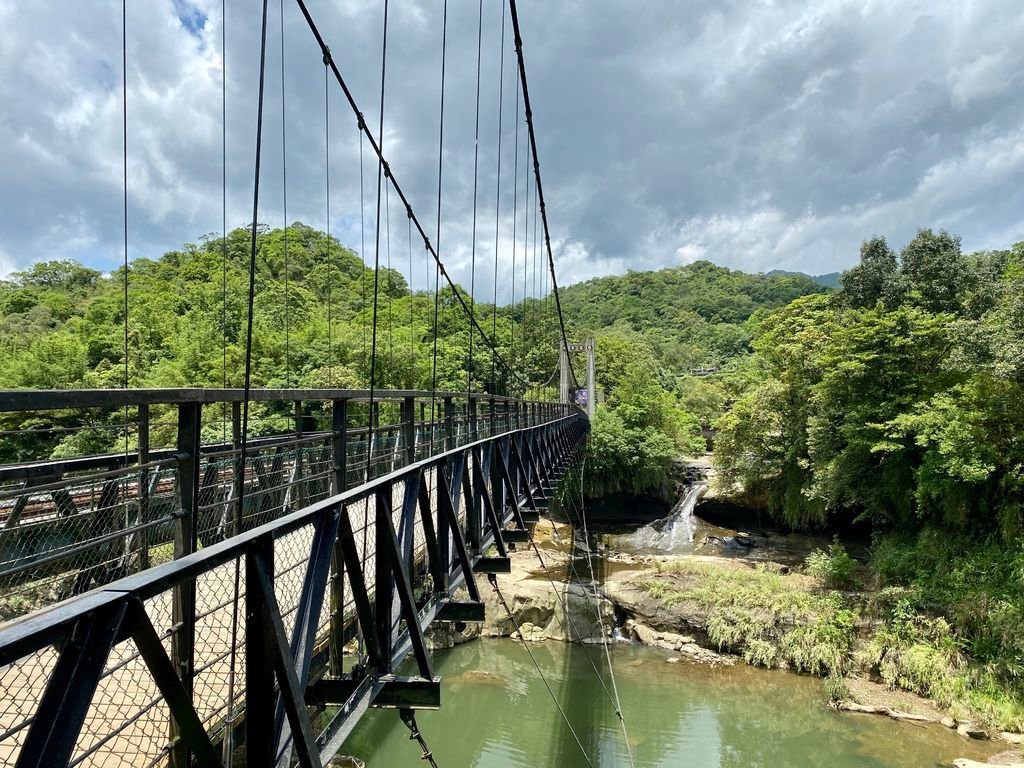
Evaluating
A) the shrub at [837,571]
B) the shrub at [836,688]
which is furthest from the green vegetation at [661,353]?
the shrub at [836,688]

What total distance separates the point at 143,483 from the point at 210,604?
1136 mm

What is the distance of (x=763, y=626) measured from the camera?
9.75 metres

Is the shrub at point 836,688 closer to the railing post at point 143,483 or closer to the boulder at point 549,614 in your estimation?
the boulder at point 549,614

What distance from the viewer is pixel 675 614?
10453 mm

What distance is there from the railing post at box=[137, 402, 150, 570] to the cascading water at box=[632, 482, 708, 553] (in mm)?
15388

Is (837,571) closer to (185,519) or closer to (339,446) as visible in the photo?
(339,446)

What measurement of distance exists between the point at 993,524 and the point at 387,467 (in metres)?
10.5

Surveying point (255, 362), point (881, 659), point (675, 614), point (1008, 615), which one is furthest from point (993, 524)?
point (255, 362)

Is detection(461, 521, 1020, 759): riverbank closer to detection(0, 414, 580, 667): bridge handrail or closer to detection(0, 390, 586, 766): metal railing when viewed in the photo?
detection(0, 390, 586, 766): metal railing

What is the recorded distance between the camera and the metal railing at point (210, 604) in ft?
3.06

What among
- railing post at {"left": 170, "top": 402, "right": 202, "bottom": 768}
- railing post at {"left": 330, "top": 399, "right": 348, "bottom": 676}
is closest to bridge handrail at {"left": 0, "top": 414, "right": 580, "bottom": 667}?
railing post at {"left": 170, "top": 402, "right": 202, "bottom": 768}

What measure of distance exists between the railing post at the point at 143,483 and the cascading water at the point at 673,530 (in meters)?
15.4

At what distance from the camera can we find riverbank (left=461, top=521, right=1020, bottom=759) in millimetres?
8352

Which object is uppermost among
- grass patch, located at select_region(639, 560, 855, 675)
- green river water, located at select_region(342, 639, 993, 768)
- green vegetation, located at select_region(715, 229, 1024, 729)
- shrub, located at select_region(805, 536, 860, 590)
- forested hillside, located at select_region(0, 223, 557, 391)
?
forested hillside, located at select_region(0, 223, 557, 391)
